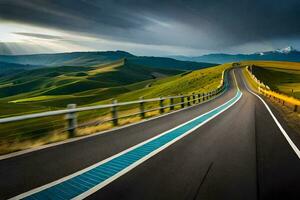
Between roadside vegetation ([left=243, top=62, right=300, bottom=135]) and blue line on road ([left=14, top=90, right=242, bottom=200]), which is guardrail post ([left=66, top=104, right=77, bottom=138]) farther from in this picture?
roadside vegetation ([left=243, top=62, right=300, bottom=135])

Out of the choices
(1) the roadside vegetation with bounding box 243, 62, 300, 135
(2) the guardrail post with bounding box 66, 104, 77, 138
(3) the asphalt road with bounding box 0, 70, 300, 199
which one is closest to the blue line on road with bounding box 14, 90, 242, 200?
(3) the asphalt road with bounding box 0, 70, 300, 199

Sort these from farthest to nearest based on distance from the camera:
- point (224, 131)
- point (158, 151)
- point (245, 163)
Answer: point (224, 131), point (158, 151), point (245, 163)

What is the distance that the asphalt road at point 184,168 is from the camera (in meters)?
5.03

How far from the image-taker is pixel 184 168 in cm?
643

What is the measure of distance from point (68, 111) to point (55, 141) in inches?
44.4

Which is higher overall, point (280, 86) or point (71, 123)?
point (71, 123)

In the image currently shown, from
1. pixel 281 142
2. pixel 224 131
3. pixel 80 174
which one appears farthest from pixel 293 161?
pixel 80 174

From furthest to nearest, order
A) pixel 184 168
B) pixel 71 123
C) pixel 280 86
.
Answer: pixel 280 86 < pixel 71 123 < pixel 184 168

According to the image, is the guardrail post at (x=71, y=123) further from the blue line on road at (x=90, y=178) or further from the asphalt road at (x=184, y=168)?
the blue line on road at (x=90, y=178)

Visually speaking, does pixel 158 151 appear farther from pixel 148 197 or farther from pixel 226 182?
pixel 148 197

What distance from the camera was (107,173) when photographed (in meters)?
5.97

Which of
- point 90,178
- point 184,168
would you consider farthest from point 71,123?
point 184,168

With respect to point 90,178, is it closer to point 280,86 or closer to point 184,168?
point 184,168

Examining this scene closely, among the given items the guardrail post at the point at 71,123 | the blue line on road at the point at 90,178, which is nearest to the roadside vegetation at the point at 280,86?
the blue line on road at the point at 90,178
